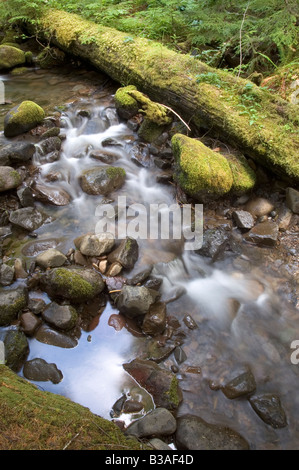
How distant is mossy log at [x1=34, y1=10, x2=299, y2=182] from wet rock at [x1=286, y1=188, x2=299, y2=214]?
0.21 m

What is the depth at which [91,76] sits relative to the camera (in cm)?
851

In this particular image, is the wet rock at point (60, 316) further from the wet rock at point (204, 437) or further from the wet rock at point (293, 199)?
the wet rock at point (293, 199)

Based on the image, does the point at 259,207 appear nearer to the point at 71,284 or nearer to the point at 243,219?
the point at 243,219

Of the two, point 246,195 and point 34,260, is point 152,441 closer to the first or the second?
point 34,260

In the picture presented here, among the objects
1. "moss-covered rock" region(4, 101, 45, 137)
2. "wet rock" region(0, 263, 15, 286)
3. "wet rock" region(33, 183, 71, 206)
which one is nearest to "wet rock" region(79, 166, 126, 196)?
"wet rock" region(33, 183, 71, 206)

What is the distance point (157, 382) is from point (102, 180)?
11.2ft

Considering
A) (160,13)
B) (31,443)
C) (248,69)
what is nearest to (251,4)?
(248,69)

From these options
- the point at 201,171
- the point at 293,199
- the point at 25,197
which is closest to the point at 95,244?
the point at 25,197

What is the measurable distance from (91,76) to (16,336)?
760cm

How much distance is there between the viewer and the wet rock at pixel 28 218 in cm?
461

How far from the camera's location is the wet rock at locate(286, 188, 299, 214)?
4.57 metres

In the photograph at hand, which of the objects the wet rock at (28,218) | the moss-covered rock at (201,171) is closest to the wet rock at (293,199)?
the moss-covered rock at (201,171)

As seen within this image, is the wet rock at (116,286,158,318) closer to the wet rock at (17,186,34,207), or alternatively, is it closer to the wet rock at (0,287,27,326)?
the wet rock at (0,287,27,326)

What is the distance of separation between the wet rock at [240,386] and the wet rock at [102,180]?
3509 millimetres
